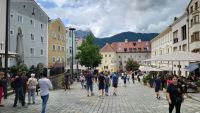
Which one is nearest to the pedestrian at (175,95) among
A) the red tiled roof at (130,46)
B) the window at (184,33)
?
the window at (184,33)

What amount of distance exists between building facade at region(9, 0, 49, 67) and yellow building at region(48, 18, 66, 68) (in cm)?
298

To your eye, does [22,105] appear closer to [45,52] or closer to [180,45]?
[180,45]

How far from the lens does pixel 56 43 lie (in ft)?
267

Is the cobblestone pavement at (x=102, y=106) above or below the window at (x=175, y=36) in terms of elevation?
below

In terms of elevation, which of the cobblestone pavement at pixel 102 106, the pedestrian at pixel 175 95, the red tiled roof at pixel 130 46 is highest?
the red tiled roof at pixel 130 46

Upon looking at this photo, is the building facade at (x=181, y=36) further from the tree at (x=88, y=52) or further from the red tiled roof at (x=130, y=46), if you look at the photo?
the red tiled roof at (x=130, y=46)

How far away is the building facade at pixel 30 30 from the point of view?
5794cm

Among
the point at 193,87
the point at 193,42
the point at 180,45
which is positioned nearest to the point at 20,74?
the point at 193,87

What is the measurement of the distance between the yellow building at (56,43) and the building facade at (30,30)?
298cm

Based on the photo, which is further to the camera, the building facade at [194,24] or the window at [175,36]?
the window at [175,36]

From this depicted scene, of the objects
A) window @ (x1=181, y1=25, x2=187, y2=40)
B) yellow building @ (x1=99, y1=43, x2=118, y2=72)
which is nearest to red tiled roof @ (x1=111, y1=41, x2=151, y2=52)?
yellow building @ (x1=99, y1=43, x2=118, y2=72)

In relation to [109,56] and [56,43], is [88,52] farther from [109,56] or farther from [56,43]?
[109,56]

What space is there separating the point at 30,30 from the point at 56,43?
680 inches

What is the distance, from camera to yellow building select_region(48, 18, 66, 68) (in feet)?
Answer: 252
